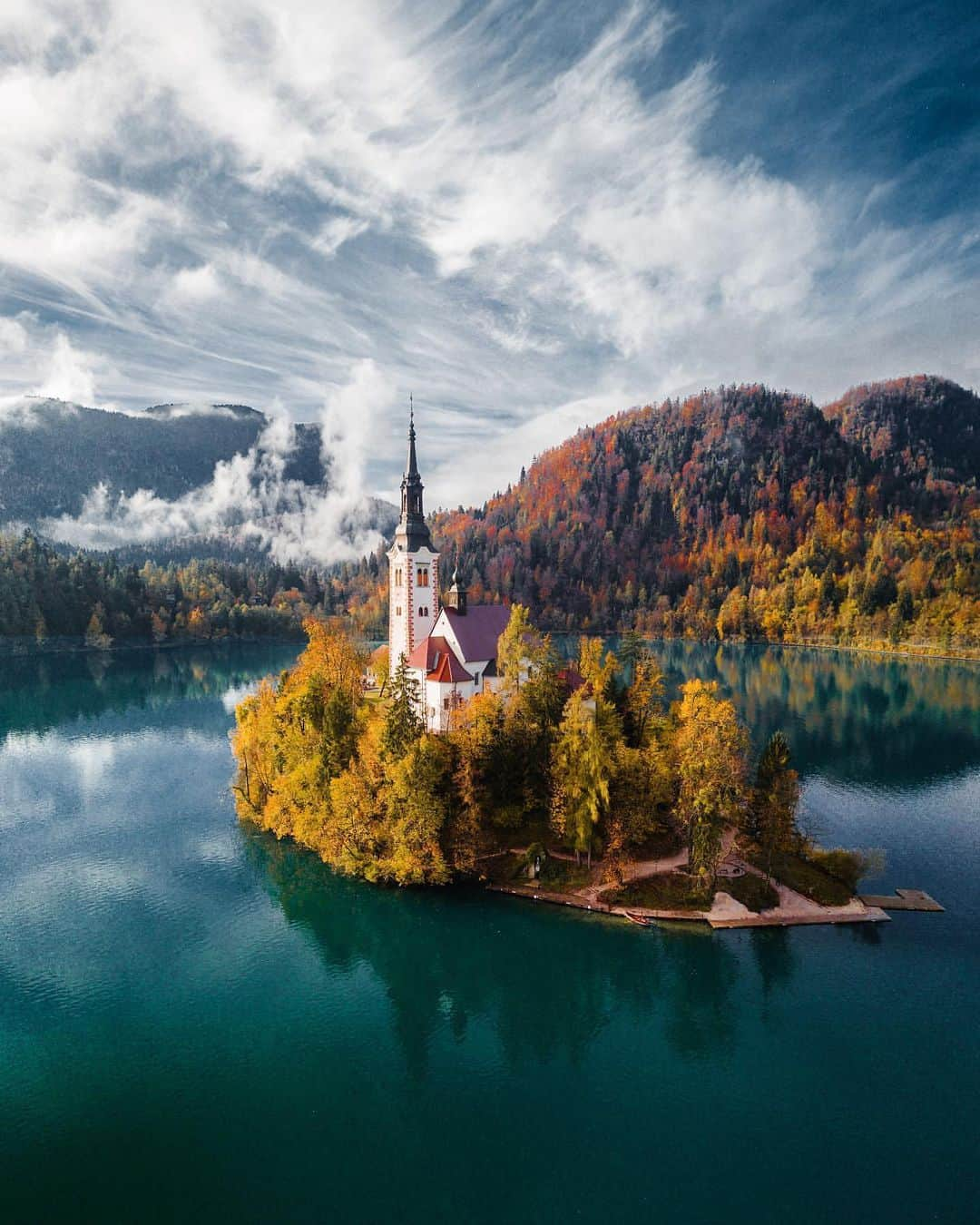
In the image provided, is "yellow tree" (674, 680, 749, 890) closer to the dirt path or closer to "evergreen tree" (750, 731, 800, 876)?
"evergreen tree" (750, 731, 800, 876)

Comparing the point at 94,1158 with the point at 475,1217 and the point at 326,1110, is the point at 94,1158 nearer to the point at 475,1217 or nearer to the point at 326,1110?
the point at 326,1110

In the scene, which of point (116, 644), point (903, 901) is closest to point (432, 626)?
point (903, 901)

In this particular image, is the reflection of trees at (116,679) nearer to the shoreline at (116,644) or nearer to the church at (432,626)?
the shoreline at (116,644)

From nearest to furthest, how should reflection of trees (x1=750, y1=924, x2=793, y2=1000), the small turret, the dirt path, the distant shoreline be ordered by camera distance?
reflection of trees (x1=750, y1=924, x2=793, y2=1000) < the dirt path < the small turret < the distant shoreline

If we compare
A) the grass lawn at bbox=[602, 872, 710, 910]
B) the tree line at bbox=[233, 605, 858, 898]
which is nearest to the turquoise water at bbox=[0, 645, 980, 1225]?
the grass lawn at bbox=[602, 872, 710, 910]

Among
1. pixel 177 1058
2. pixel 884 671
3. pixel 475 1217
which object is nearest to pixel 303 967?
pixel 177 1058
